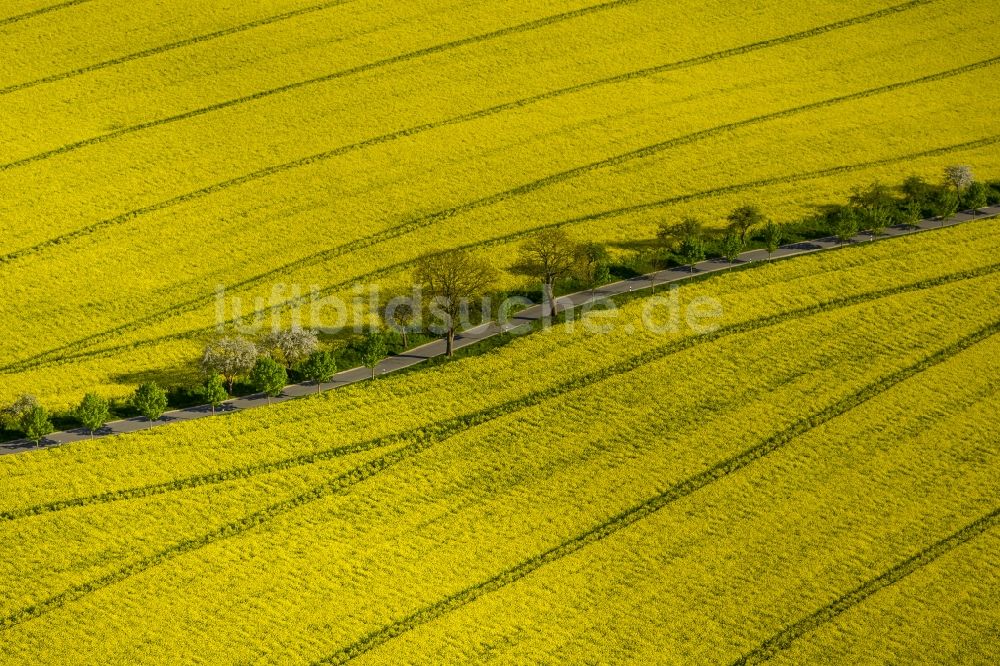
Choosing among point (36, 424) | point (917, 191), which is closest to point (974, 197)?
point (917, 191)

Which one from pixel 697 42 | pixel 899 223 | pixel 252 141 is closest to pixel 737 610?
pixel 899 223

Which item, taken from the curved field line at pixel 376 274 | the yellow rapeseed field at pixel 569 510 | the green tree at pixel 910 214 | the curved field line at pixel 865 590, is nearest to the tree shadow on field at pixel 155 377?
the curved field line at pixel 376 274

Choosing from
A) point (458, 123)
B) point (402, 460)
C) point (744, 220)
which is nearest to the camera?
point (402, 460)

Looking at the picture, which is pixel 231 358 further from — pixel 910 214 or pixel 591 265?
pixel 910 214

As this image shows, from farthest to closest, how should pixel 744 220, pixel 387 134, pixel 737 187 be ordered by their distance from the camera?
pixel 387 134 → pixel 737 187 → pixel 744 220

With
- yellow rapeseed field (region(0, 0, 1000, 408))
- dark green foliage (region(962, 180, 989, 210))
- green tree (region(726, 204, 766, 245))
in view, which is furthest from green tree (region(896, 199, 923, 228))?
green tree (region(726, 204, 766, 245))

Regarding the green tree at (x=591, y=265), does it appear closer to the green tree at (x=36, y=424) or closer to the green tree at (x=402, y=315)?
the green tree at (x=402, y=315)
